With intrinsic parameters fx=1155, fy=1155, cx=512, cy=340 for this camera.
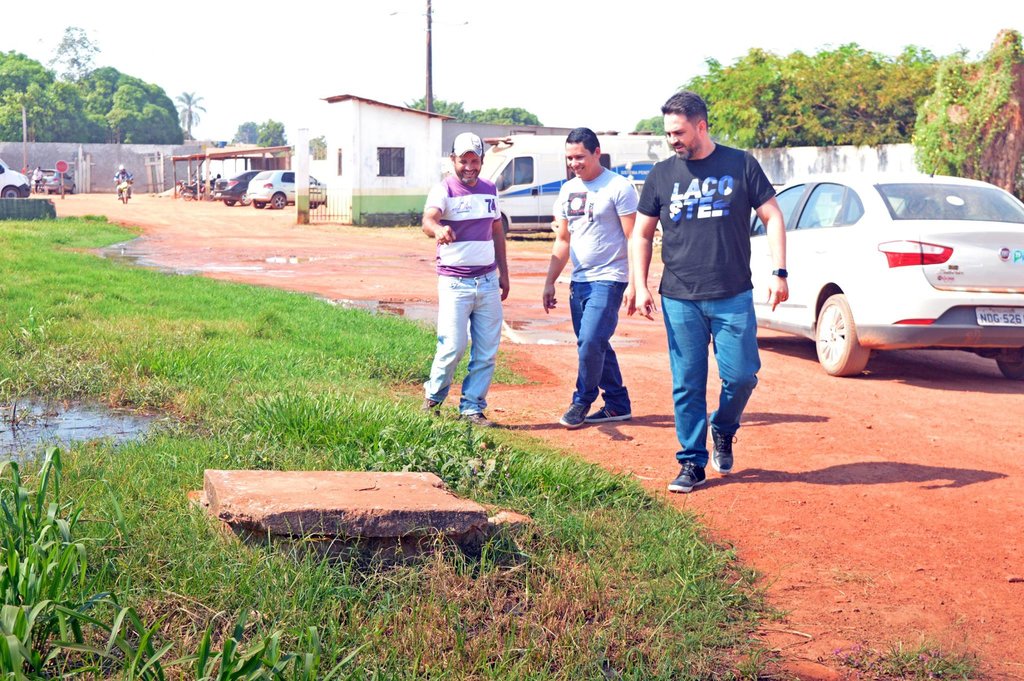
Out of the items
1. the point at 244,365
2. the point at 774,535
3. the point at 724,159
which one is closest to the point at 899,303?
the point at 724,159

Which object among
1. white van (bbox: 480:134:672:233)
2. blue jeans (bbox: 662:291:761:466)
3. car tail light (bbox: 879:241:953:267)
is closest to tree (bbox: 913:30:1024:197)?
white van (bbox: 480:134:672:233)

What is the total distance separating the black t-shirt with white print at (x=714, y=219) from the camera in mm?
5695

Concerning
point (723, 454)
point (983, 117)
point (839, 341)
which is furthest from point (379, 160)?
point (723, 454)

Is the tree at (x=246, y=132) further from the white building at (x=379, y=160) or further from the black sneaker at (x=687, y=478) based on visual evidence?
the black sneaker at (x=687, y=478)

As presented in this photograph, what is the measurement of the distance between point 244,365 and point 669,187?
3.53 m

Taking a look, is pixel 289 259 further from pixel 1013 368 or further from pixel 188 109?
pixel 188 109

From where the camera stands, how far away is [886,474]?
6133mm

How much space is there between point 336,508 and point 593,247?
11.2 ft

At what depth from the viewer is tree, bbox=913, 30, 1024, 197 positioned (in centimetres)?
2161

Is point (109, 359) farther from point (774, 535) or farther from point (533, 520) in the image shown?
point (774, 535)

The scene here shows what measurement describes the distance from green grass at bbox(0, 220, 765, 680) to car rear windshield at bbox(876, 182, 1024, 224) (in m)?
4.11

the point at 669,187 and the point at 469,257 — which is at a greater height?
the point at 669,187

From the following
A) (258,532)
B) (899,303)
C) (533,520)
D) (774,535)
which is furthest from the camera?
(899,303)

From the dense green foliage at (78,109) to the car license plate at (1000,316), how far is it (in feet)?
237
